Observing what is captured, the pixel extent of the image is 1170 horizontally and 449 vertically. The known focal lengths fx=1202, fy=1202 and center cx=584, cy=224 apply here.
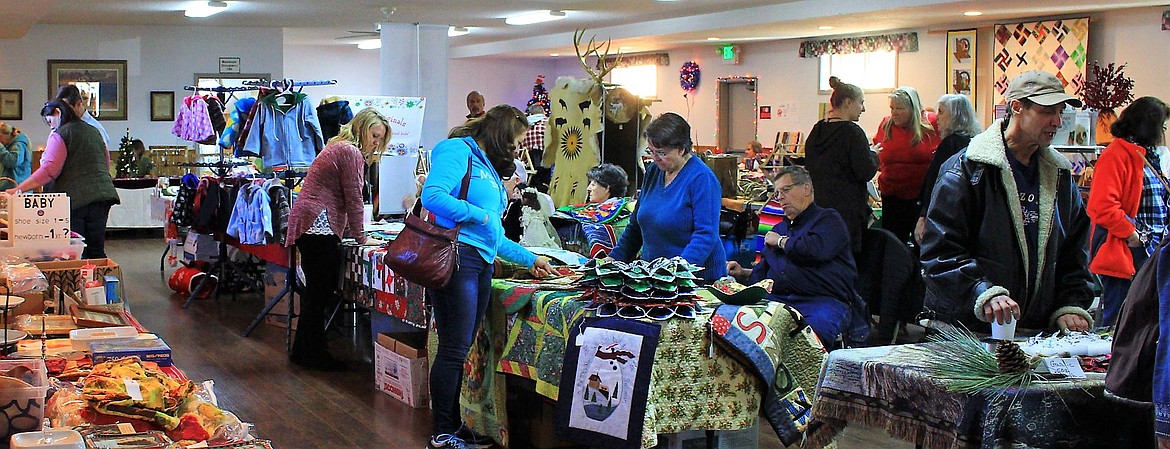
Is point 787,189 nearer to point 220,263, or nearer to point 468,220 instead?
point 468,220

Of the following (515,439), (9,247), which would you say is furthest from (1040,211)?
(9,247)

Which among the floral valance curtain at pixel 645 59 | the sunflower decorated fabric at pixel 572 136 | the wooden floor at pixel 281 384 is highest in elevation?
the floral valance curtain at pixel 645 59

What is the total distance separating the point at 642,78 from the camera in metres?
19.5

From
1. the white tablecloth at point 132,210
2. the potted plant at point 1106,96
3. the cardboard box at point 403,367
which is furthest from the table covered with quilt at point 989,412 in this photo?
the white tablecloth at point 132,210

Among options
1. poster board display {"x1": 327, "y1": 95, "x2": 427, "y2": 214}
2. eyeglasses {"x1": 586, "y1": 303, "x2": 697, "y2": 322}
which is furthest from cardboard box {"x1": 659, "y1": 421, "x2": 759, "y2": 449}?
poster board display {"x1": 327, "y1": 95, "x2": 427, "y2": 214}

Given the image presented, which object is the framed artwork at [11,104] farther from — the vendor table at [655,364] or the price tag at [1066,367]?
the price tag at [1066,367]

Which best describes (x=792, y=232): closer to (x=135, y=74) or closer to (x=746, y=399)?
(x=746, y=399)

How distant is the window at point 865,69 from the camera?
14.9m

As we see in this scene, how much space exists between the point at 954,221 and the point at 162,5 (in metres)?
10.6

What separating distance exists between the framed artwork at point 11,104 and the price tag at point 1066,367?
13964 millimetres

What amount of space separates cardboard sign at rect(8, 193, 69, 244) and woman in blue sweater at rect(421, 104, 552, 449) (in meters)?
1.70

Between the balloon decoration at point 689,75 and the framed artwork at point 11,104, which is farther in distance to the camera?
the balloon decoration at point 689,75

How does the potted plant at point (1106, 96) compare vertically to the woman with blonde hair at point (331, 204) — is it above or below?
above

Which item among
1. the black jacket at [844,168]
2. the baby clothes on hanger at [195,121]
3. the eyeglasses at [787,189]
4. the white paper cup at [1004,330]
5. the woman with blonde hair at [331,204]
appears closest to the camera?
the white paper cup at [1004,330]
